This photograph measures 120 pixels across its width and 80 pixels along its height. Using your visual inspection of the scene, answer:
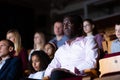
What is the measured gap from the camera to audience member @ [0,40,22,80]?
4.42m

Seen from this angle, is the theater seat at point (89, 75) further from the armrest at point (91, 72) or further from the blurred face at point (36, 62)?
the blurred face at point (36, 62)

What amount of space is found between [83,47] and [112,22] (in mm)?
3709

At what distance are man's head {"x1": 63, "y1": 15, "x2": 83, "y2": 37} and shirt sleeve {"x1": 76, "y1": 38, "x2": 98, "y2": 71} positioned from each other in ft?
0.73

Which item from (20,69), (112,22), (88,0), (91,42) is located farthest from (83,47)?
(88,0)

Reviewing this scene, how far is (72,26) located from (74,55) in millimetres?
298

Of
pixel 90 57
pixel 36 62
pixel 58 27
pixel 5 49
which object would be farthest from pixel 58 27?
pixel 90 57

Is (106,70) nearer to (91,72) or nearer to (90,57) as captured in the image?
(91,72)

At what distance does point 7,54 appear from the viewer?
15.2ft

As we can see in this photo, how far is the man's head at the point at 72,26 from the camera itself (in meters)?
4.45

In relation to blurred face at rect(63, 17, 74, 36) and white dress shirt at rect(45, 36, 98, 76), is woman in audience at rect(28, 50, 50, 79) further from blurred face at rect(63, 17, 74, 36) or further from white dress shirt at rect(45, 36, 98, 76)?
blurred face at rect(63, 17, 74, 36)

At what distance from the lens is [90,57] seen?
13.7 ft

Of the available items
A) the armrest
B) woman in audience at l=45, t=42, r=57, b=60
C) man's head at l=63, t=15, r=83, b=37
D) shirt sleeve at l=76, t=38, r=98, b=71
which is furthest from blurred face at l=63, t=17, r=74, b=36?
woman in audience at l=45, t=42, r=57, b=60

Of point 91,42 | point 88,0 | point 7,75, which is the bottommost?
point 7,75

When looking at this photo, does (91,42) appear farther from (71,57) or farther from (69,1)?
(69,1)
